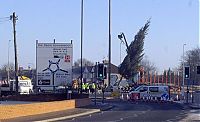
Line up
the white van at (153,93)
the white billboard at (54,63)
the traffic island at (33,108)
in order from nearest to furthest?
1. the traffic island at (33,108)
2. the white billboard at (54,63)
3. the white van at (153,93)

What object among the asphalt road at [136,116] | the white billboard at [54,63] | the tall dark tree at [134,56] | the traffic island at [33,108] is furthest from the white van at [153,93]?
the tall dark tree at [134,56]

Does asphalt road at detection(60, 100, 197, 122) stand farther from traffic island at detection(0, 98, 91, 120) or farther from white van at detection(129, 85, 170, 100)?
white van at detection(129, 85, 170, 100)

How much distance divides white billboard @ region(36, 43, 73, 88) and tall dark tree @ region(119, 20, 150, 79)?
3802 cm

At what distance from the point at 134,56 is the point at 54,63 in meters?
40.9

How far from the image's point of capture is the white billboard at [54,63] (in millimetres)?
44406

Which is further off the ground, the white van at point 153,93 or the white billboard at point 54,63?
the white billboard at point 54,63

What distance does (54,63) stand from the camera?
45062 millimetres

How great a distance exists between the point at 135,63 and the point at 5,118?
5642 centimetres

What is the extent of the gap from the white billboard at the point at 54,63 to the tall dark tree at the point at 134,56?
38.0 m

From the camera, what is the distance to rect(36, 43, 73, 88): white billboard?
44406 millimetres

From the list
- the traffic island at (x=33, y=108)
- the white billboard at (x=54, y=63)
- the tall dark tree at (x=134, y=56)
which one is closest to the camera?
the traffic island at (x=33, y=108)

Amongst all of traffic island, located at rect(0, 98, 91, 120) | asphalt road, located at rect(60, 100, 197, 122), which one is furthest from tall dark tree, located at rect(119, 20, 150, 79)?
asphalt road, located at rect(60, 100, 197, 122)

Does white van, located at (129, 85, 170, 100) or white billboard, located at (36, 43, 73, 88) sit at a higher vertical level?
white billboard, located at (36, 43, 73, 88)

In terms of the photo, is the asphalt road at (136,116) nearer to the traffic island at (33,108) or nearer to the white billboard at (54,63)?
the traffic island at (33,108)
